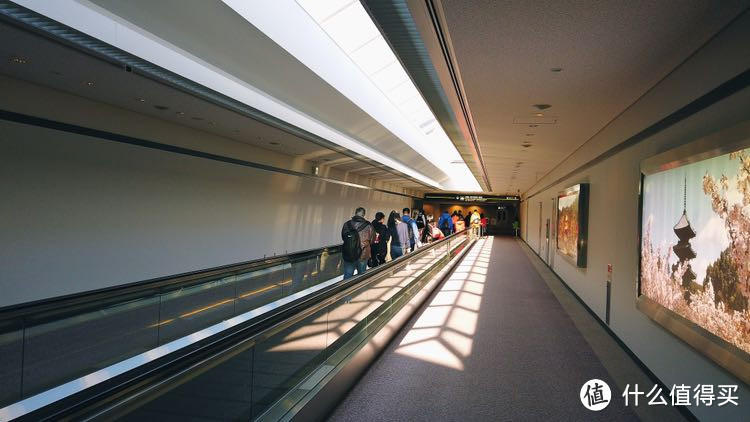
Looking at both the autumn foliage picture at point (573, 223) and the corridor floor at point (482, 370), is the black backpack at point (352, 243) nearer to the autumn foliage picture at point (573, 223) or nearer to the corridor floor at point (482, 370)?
the corridor floor at point (482, 370)

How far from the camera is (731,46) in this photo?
3527mm

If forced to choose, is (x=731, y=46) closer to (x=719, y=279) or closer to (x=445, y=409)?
(x=719, y=279)

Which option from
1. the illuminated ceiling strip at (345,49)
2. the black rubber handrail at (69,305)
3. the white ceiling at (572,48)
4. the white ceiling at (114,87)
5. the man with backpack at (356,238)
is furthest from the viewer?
the man with backpack at (356,238)

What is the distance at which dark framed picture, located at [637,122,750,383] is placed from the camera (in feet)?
10.6

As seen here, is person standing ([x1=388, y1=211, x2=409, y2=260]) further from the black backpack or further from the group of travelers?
the black backpack

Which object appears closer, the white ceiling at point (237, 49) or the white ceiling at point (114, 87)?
the white ceiling at point (114, 87)

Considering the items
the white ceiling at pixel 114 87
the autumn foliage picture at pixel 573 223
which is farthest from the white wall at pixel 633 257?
the white ceiling at pixel 114 87

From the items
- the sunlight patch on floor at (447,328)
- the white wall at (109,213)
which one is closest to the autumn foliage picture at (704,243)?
the sunlight patch on floor at (447,328)

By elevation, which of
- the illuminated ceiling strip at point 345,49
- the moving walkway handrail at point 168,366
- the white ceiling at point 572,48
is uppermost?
the illuminated ceiling strip at point 345,49

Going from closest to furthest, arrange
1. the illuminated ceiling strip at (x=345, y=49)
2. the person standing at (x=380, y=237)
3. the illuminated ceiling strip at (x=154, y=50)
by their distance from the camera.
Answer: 1. the illuminated ceiling strip at (x=154, y=50)
2. the illuminated ceiling strip at (x=345, y=49)
3. the person standing at (x=380, y=237)

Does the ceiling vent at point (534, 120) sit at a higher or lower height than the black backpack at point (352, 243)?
higher

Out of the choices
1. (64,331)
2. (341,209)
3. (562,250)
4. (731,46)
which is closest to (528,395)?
(731,46)

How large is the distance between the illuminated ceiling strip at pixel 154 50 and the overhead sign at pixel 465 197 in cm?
3252

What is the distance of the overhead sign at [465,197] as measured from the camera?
4156 cm
